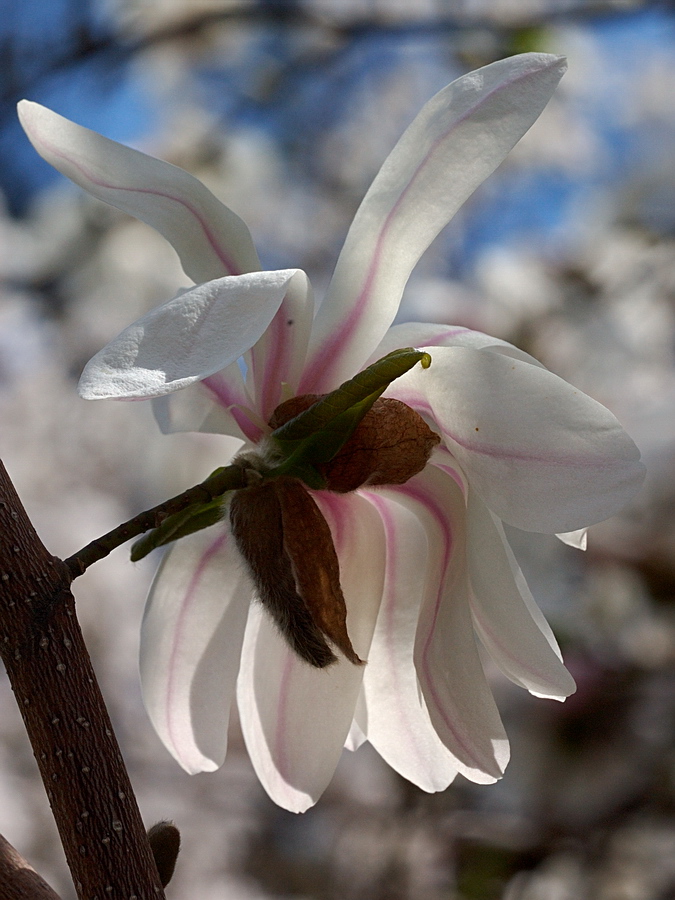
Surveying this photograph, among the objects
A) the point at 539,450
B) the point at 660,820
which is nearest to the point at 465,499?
the point at 539,450

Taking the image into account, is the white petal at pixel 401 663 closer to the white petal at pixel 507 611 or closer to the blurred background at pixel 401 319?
the white petal at pixel 507 611

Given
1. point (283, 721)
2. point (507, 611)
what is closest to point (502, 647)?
point (507, 611)

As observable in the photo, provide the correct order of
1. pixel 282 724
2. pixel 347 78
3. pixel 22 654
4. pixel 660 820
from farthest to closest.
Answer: pixel 347 78 → pixel 660 820 → pixel 282 724 → pixel 22 654

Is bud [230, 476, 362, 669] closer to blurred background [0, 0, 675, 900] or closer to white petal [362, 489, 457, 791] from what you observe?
white petal [362, 489, 457, 791]

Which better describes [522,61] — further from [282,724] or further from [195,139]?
[195,139]

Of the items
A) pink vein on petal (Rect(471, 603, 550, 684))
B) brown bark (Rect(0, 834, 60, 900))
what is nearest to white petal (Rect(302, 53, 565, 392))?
pink vein on petal (Rect(471, 603, 550, 684))
